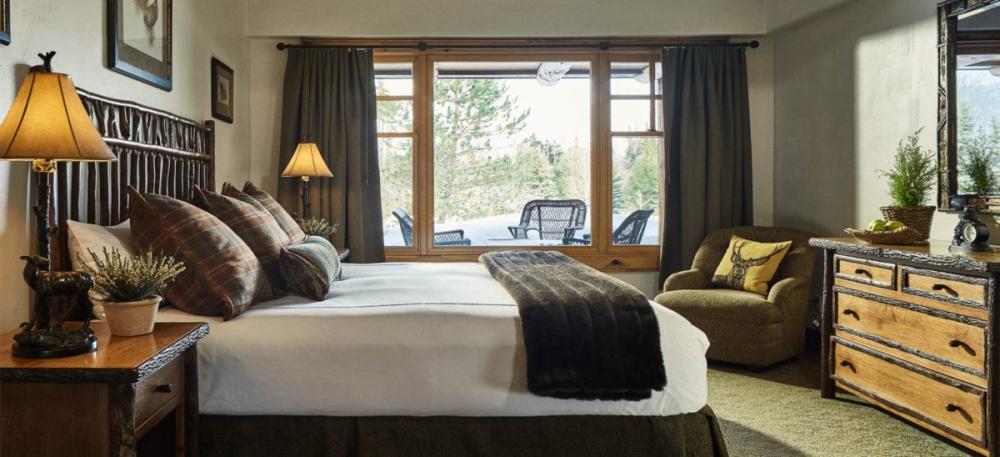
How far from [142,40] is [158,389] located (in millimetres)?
2118

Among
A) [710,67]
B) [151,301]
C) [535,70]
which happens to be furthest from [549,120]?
[151,301]

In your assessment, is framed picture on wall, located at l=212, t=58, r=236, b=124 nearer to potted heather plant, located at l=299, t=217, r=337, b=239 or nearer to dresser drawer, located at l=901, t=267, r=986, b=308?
potted heather plant, located at l=299, t=217, r=337, b=239

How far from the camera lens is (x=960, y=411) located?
2.58m

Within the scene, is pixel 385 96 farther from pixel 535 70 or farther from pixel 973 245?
pixel 973 245

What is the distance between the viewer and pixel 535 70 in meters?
5.20

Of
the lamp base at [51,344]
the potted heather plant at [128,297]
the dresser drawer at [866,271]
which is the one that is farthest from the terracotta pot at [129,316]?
the dresser drawer at [866,271]

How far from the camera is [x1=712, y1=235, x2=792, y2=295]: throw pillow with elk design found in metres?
4.22

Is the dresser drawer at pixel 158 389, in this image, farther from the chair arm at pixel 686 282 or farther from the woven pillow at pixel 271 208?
the chair arm at pixel 686 282

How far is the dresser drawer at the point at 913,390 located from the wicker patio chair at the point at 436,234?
110 inches

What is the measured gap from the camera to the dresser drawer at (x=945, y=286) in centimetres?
250

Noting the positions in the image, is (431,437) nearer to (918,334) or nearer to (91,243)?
(91,243)

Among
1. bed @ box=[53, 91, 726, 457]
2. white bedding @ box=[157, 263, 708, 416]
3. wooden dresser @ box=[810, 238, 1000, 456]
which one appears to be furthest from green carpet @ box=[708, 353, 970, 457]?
white bedding @ box=[157, 263, 708, 416]

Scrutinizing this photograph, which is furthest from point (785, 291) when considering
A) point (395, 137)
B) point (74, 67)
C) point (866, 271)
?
point (74, 67)

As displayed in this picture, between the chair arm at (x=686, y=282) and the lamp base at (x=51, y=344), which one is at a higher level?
the lamp base at (x=51, y=344)
